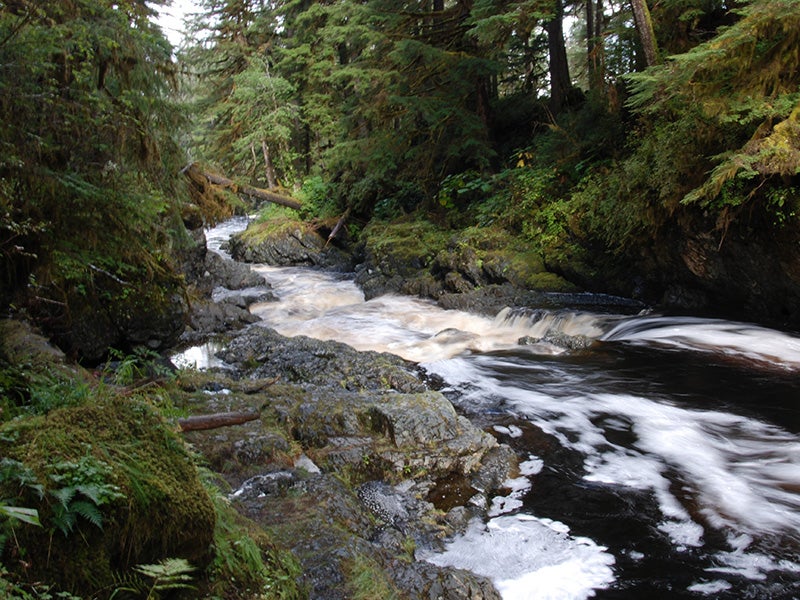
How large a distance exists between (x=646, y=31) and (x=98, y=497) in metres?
12.5

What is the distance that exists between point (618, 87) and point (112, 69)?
37.8 ft

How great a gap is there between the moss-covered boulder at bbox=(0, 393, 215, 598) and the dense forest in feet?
0.11

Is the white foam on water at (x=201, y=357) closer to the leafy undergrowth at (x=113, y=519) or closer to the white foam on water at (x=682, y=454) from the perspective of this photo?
the white foam on water at (x=682, y=454)

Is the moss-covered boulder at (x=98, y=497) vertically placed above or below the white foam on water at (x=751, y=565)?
above

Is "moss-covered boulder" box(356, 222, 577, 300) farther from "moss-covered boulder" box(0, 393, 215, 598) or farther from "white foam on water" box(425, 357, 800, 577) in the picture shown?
"moss-covered boulder" box(0, 393, 215, 598)

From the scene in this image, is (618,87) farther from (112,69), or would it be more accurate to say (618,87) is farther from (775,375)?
(112,69)

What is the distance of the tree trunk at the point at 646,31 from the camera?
1084 cm

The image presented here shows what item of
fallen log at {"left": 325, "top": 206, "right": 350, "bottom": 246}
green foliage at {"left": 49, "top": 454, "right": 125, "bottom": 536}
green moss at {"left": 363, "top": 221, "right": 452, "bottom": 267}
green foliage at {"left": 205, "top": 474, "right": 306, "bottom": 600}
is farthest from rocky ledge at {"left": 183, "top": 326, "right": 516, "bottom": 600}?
fallen log at {"left": 325, "top": 206, "right": 350, "bottom": 246}

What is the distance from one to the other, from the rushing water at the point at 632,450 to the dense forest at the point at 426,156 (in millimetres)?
1841

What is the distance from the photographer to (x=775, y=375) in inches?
288

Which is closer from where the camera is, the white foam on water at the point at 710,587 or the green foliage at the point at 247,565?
the green foliage at the point at 247,565

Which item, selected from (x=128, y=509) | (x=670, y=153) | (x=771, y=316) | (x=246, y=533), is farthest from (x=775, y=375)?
(x=128, y=509)

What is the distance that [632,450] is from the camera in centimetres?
582

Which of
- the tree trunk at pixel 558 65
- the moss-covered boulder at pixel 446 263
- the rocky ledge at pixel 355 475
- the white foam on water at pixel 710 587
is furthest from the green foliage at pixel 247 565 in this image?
the tree trunk at pixel 558 65
